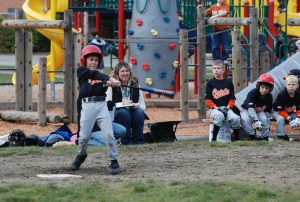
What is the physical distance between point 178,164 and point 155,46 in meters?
9.72

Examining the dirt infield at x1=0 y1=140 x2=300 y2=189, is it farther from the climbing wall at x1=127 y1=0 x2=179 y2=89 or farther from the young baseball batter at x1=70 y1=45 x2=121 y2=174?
the climbing wall at x1=127 y1=0 x2=179 y2=89

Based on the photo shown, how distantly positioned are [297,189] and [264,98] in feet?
19.9

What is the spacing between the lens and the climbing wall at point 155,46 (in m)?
20.4

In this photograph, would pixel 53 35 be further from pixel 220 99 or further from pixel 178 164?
pixel 178 164

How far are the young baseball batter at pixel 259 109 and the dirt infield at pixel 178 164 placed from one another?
5.91 feet

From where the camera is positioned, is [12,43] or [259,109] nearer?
[259,109]

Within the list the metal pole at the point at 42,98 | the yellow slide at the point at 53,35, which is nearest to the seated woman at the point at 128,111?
the metal pole at the point at 42,98

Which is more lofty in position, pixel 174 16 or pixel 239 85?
pixel 174 16

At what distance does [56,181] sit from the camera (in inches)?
371

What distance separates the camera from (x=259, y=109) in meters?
14.8

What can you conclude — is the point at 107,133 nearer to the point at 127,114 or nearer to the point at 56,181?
the point at 56,181

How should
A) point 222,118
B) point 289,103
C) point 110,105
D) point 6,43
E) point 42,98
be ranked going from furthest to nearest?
1. point 6,43
2. point 42,98
3. point 289,103
4. point 222,118
5. point 110,105


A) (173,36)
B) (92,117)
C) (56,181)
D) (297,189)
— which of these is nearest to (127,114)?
(92,117)

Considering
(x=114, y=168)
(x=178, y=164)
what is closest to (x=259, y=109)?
(x=178, y=164)
